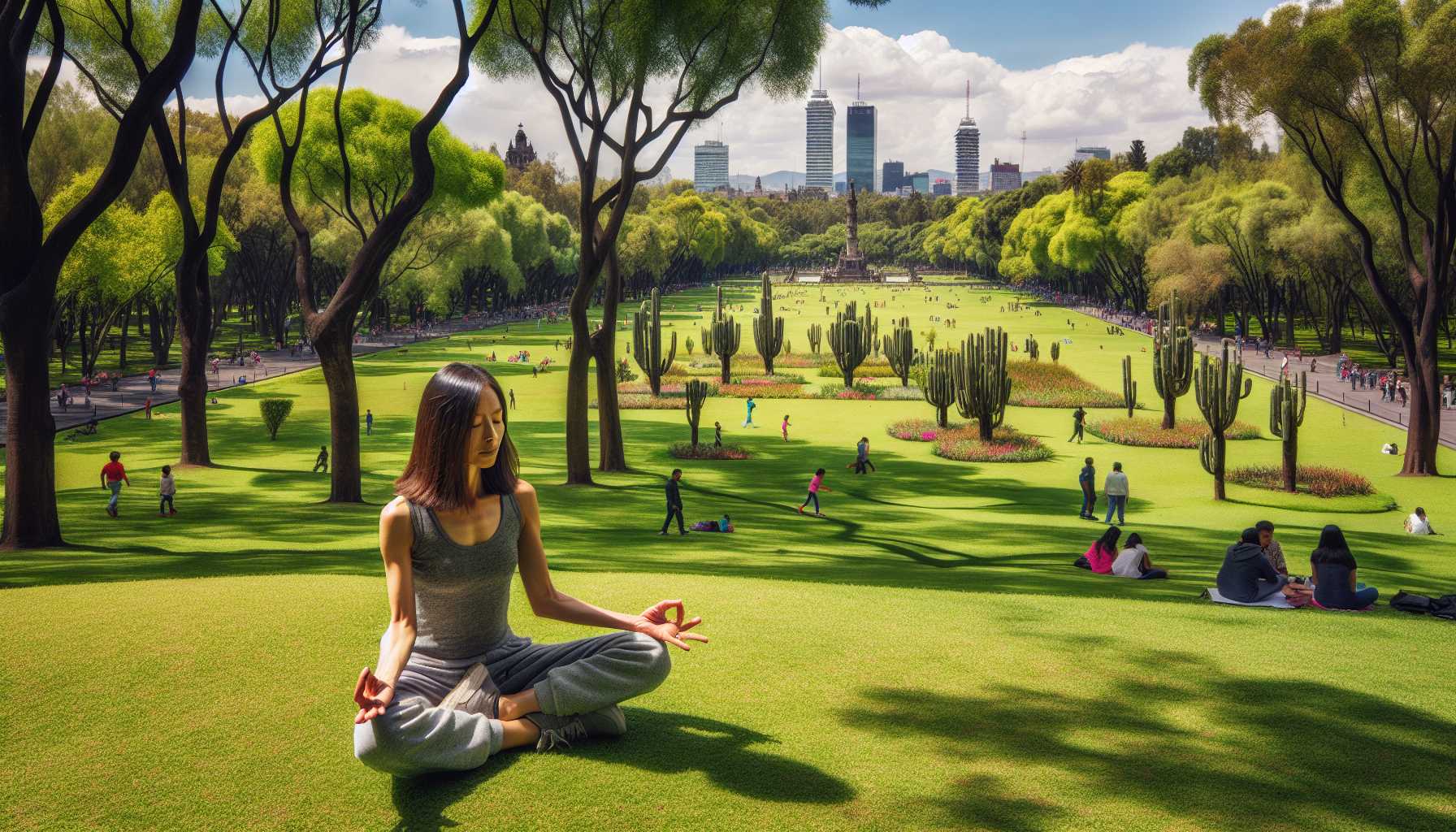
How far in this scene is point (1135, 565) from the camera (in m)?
13.4

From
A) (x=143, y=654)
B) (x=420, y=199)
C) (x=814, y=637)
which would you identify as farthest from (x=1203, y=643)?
(x=420, y=199)

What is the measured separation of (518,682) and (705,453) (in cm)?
2269

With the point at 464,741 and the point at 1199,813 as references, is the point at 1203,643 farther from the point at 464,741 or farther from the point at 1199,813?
the point at 464,741

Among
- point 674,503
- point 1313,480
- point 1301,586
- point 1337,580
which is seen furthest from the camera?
point 1313,480

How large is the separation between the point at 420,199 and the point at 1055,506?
12937mm

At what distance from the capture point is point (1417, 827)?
16.1 feet

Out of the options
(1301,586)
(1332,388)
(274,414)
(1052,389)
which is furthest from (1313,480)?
(274,414)

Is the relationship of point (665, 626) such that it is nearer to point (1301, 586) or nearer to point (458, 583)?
point (458, 583)

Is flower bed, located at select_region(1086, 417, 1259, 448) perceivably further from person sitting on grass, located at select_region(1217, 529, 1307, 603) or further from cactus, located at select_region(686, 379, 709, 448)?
person sitting on grass, located at select_region(1217, 529, 1307, 603)

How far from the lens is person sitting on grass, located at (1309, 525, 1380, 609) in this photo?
10.2 m

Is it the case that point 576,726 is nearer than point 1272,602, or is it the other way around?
point 576,726

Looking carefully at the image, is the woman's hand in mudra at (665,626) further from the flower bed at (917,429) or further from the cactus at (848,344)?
the cactus at (848,344)

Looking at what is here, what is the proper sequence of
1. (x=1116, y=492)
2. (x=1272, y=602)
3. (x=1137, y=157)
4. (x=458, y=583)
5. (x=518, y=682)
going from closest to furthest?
1. (x=458, y=583)
2. (x=518, y=682)
3. (x=1272, y=602)
4. (x=1116, y=492)
5. (x=1137, y=157)

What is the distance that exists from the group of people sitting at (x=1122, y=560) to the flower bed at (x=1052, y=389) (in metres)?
23.8
